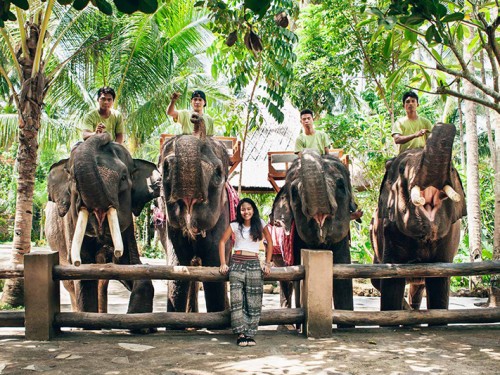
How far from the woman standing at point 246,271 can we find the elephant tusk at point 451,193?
1671 millimetres

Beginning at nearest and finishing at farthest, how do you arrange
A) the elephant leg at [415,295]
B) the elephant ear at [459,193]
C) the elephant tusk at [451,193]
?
the elephant tusk at [451,193] < the elephant ear at [459,193] < the elephant leg at [415,295]

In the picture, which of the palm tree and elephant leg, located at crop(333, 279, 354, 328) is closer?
elephant leg, located at crop(333, 279, 354, 328)

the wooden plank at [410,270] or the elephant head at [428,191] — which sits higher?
the elephant head at [428,191]

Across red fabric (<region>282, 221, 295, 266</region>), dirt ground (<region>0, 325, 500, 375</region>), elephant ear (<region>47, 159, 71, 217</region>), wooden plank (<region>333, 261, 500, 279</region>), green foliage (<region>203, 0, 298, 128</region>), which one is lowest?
dirt ground (<region>0, 325, 500, 375</region>)

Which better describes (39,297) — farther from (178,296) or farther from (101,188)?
(178,296)

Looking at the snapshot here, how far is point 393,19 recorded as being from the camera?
10.5 feet

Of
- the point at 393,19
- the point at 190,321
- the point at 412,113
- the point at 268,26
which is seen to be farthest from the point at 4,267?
the point at 268,26

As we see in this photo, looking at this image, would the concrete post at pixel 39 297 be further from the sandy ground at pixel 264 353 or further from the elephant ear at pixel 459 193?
the elephant ear at pixel 459 193

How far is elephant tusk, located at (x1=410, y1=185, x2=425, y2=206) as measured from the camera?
5172 millimetres

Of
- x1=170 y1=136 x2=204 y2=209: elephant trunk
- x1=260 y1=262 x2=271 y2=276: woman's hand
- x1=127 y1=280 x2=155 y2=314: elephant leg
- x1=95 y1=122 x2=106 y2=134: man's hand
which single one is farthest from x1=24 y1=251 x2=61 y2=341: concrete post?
x1=260 y1=262 x2=271 y2=276: woman's hand

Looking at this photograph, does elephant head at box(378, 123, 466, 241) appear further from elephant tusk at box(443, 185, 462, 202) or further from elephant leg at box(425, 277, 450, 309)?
elephant leg at box(425, 277, 450, 309)

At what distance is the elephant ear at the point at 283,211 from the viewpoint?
19.7 ft

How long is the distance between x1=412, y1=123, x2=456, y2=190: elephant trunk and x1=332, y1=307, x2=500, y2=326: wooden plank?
1.26m

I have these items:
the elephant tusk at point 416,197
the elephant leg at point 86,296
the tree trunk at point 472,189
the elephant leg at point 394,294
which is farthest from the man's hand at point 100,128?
the tree trunk at point 472,189
